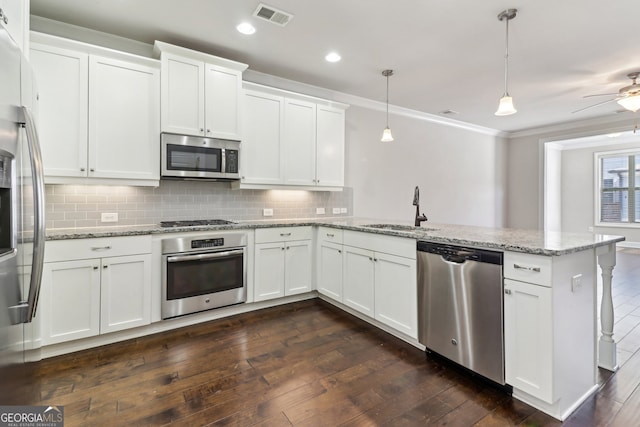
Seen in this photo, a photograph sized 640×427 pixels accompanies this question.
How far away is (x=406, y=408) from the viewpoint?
1734 millimetres

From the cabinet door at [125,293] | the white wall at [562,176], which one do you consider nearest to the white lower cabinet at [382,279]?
the cabinet door at [125,293]

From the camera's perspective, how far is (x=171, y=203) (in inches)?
124

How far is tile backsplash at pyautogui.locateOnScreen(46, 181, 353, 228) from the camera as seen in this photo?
2652 mm

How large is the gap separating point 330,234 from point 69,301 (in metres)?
2.30

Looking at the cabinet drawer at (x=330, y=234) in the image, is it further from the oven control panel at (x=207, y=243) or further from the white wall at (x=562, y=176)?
the white wall at (x=562, y=176)

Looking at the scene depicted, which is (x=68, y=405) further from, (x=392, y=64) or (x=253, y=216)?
(x=392, y=64)

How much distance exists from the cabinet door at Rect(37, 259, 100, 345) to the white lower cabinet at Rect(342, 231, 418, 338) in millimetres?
2157

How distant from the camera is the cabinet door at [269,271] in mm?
3170

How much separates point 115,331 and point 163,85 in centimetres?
217

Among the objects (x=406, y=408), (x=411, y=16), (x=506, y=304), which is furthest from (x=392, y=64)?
(x=406, y=408)

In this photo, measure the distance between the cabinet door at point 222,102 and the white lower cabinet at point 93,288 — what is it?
49.5 inches

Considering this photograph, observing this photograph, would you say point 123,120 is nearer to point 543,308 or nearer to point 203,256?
point 203,256

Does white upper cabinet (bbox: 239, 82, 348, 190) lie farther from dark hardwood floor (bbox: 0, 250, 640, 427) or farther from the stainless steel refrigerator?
the stainless steel refrigerator

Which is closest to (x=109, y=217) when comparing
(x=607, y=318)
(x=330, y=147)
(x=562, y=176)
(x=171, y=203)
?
(x=171, y=203)
